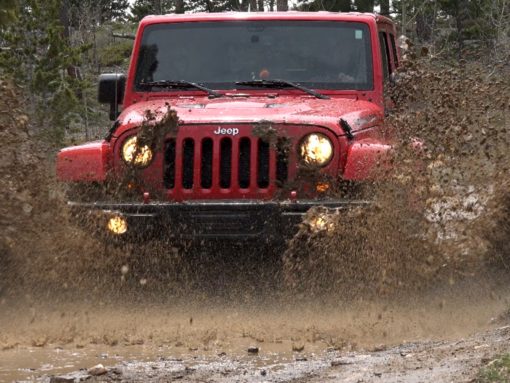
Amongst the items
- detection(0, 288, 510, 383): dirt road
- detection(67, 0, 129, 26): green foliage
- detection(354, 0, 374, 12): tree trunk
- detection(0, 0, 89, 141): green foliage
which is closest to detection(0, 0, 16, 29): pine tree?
detection(0, 0, 89, 141): green foliage

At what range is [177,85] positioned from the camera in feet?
26.8

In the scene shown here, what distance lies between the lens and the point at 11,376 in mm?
5379

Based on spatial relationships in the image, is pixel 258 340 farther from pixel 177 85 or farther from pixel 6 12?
pixel 6 12

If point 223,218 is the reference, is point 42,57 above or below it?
below

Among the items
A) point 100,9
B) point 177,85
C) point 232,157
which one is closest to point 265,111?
point 232,157

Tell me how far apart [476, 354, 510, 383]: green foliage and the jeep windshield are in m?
3.96

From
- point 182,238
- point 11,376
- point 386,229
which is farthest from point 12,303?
point 386,229

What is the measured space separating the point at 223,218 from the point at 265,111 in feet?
2.79

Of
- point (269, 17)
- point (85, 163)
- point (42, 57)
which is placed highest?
point (269, 17)

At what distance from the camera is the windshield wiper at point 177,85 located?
8.01 metres

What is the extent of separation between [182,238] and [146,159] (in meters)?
0.57

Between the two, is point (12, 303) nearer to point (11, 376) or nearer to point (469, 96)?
point (11, 376)

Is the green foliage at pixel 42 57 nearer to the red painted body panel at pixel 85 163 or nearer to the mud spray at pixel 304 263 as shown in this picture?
the red painted body panel at pixel 85 163

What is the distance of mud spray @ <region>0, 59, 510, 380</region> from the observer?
680cm
